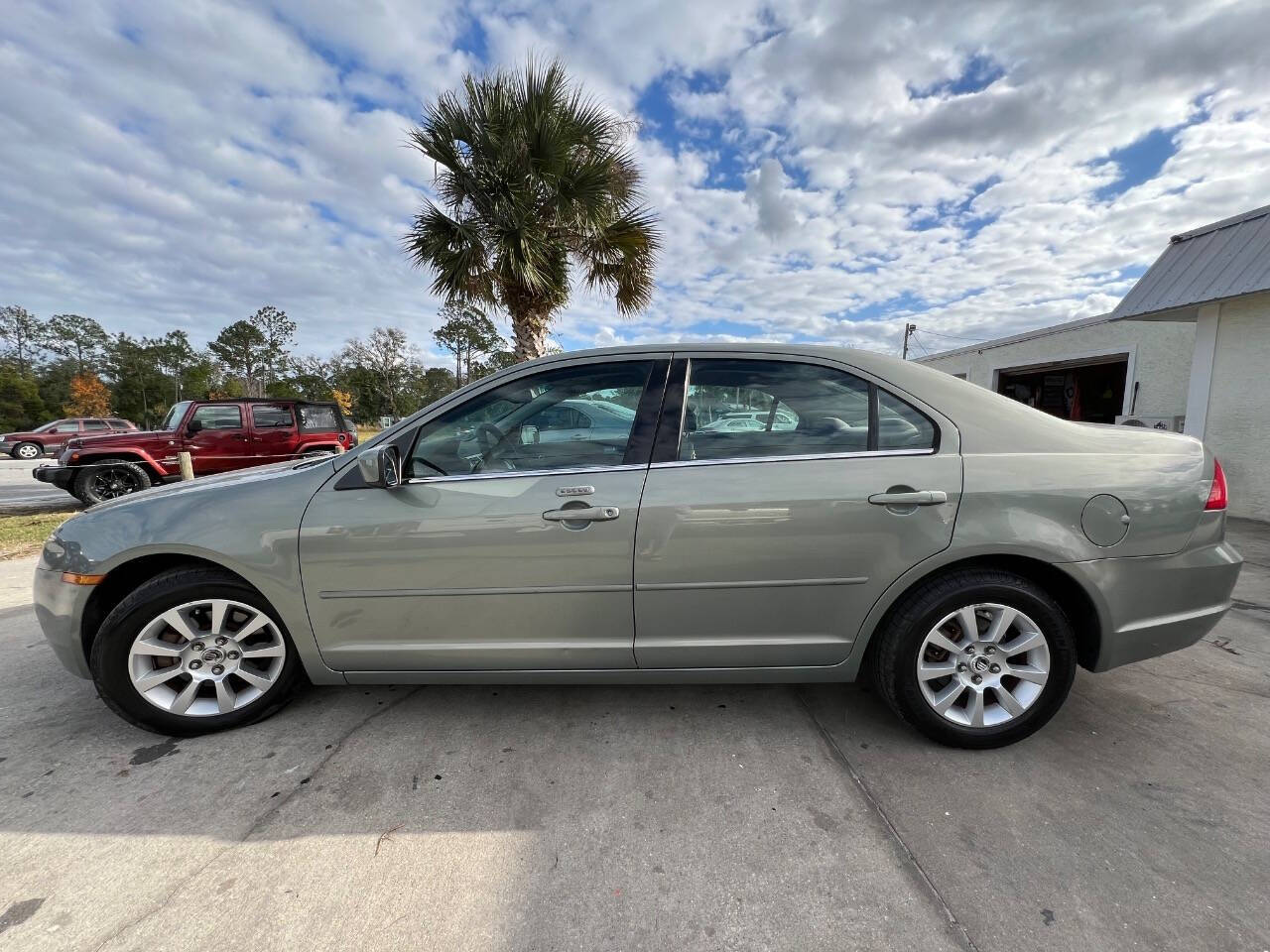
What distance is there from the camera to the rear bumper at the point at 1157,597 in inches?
82.5

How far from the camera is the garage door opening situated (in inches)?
506

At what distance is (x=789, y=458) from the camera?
6.94 ft

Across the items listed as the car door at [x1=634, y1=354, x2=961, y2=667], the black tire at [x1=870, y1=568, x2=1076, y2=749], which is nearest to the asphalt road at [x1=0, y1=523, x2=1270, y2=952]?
the black tire at [x1=870, y1=568, x2=1076, y2=749]

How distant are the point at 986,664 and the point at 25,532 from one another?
374 inches

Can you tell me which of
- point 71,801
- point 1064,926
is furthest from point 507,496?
point 1064,926

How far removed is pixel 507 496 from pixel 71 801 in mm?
1884

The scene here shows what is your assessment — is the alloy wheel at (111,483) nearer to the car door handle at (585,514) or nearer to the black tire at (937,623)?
the car door handle at (585,514)

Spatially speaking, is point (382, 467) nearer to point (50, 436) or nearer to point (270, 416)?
point (270, 416)

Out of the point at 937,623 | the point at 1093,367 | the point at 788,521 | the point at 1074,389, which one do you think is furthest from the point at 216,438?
the point at 1074,389

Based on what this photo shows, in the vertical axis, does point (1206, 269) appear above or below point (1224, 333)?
above

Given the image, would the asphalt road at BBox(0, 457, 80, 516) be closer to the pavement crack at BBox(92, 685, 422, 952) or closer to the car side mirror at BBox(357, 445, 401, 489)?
the pavement crack at BBox(92, 685, 422, 952)

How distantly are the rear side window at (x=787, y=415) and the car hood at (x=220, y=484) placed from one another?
1.57m

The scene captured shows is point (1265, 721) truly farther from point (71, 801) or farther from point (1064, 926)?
point (71, 801)

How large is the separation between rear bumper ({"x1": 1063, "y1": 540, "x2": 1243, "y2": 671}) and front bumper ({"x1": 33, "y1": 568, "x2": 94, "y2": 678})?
13.0 ft
